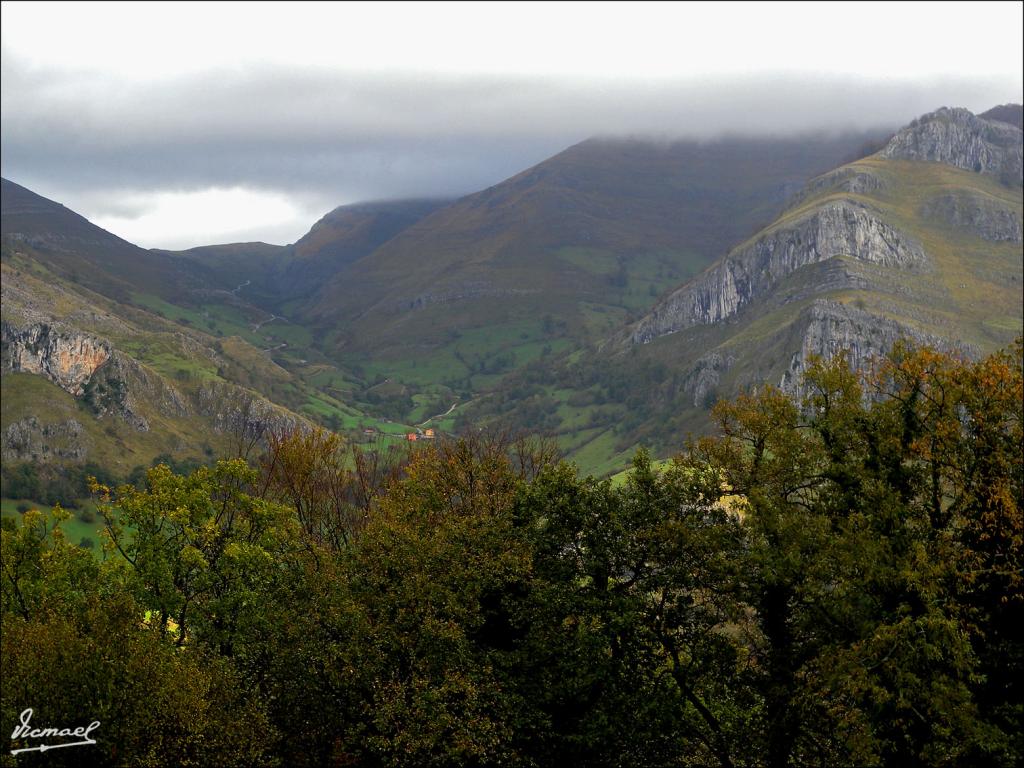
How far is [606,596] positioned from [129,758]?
23463mm

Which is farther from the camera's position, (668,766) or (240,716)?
(668,766)

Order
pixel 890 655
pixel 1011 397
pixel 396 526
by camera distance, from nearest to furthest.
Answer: pixel 890 655 → pixel 1011 397 → pixel 396 526

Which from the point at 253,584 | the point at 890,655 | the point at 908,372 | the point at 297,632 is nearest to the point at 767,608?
the point at 890,655

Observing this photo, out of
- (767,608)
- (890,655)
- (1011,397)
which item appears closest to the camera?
(890,655)

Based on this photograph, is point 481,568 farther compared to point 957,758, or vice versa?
point 481,568

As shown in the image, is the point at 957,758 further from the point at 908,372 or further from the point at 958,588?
the point at 908,372

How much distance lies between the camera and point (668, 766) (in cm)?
4628

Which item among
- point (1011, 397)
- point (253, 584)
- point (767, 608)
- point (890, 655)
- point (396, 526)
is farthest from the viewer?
point (253, 584)

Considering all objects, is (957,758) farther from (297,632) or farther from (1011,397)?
(297,632)

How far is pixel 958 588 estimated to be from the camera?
38562 mm

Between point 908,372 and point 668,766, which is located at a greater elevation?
point 908,372

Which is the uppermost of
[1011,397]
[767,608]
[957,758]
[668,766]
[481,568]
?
[1011,397]

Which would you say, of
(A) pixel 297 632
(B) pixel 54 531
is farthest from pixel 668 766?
(B) pixel 54 531

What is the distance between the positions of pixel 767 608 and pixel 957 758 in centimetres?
1028
